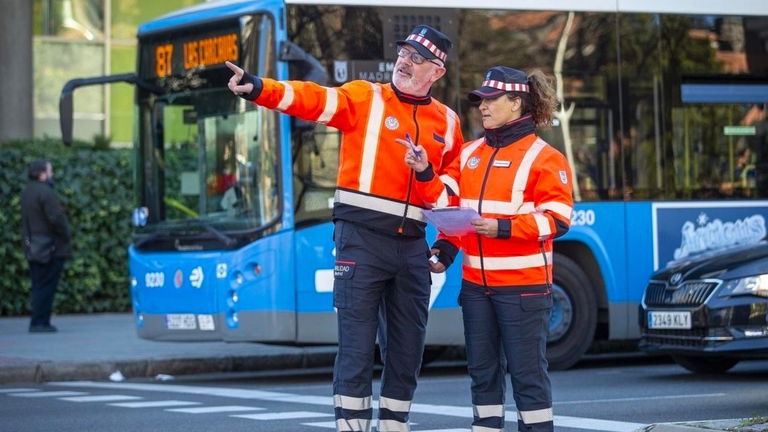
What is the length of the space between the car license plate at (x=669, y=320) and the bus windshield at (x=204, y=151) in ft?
10.1

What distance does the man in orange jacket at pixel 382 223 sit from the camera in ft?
21.8

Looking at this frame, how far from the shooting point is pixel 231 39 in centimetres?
1229

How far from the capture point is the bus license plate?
12.4 m

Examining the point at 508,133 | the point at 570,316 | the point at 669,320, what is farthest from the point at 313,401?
the point at 508,133

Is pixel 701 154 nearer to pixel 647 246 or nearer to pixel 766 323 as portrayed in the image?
pixel 647 246

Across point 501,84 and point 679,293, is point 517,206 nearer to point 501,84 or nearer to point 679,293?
point 501,84

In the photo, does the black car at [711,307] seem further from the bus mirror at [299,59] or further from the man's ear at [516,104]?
the man's ear at [516,104]

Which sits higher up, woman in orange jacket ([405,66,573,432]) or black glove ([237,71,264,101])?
black glove ([237,71,264,101])

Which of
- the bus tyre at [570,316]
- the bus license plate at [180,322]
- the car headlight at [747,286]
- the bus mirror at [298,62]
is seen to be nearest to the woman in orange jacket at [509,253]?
the bus mirror at [298,62]

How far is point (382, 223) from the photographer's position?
674cm

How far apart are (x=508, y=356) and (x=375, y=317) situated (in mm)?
626

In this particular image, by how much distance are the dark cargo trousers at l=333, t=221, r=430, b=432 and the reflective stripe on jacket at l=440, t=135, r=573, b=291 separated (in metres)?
0.31

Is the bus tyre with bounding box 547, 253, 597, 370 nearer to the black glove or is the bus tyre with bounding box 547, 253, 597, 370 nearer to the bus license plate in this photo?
the bus license plate

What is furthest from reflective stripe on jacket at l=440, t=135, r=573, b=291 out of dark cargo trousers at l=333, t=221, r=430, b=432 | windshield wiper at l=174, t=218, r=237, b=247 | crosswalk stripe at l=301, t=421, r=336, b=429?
windshield wiper at l=174, t=218, r=237, b=247
